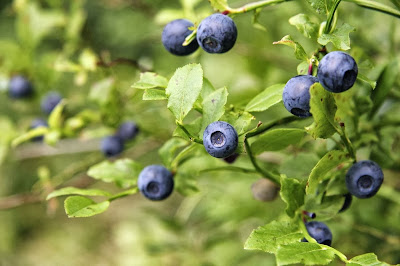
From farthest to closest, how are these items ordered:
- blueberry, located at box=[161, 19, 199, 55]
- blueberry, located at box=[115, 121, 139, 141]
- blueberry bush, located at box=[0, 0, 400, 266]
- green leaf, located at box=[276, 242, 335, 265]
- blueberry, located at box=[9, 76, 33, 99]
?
blueberry, located at box=[9, 76, 33, 99] < blueberry, located at box=[115, 121, 139, 141] < blueberry, located at box=[161, 19, 199, 55] < blueberry bush, located at box=[0, 0, 400, 266] < green leaf, located at box=[276, 242, 335, 265]

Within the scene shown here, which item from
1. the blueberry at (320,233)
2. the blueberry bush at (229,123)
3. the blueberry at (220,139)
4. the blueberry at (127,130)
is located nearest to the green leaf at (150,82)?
the blueberry bush at (229,123)

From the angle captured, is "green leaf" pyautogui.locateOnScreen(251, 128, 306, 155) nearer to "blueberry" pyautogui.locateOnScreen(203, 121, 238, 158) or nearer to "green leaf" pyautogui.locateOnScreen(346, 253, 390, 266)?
"blueberry" pyautogui.locateOnScreen(203, 121, 238, 158)

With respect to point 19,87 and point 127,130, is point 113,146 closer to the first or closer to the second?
point 127,130

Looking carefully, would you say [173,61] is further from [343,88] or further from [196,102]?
[343,88]

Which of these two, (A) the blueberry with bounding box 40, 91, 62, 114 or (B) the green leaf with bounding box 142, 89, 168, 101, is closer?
(B) the green leaf with bounding box 142, 89, 168, 101

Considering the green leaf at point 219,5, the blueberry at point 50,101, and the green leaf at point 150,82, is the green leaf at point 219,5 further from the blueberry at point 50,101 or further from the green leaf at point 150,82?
the blueberry at point 50,101

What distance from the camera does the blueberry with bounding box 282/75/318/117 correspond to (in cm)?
71

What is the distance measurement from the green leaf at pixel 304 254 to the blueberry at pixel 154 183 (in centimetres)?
33

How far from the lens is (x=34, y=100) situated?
1766 millimetres

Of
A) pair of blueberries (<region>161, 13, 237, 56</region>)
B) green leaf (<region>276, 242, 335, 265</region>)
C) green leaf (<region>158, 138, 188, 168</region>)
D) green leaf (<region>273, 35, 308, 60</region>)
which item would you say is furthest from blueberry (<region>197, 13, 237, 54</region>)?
green leaf (<region>276, 242, 335, 265</region>)

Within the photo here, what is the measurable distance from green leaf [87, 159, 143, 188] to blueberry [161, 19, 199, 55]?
0.29 meters

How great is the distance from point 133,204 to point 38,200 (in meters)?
2.56

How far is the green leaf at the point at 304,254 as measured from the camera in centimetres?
68

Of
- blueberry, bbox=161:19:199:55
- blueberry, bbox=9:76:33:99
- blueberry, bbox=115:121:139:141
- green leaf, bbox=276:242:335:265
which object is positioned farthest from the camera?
blueberry, bbox=9:76:33:99
